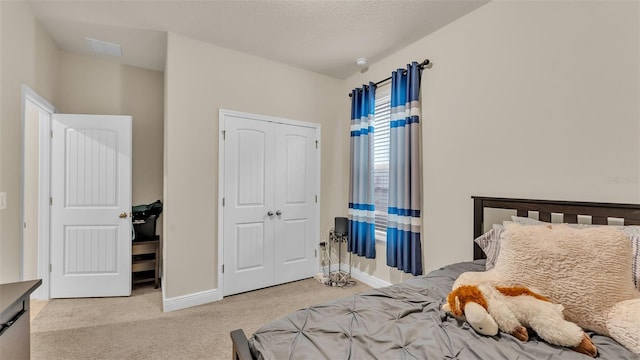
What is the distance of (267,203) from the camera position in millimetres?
3324

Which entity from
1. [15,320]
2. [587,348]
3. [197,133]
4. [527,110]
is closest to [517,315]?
[587,348]

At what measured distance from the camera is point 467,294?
4.00ft

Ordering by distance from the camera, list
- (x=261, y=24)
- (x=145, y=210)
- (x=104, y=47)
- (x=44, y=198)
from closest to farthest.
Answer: (x=261, y=24) → (x=44, y=198) → (x=104, y=47) → (x=145, y=210)

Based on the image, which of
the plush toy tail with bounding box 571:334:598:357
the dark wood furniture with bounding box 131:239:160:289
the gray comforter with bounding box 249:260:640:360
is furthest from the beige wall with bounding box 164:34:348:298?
the plush toy tail with bounding box 571:334:598:357

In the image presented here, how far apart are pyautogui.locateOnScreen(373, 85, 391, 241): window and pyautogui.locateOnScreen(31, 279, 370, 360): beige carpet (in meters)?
0.86

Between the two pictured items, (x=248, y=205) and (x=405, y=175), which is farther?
(x=248, y=205)

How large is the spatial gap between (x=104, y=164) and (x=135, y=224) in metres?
0.76

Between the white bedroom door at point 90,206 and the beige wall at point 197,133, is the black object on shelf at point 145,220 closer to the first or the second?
the white bedroom door at point 90,206

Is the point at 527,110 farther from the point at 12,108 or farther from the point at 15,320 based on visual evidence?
the point at 12,108

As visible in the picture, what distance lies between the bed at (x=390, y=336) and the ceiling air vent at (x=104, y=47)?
3.32m

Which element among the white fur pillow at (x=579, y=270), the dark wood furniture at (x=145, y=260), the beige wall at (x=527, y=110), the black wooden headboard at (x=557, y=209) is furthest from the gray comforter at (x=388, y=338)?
the dark wood furniture at (x=145, y=260)

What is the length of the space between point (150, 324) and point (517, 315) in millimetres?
2719

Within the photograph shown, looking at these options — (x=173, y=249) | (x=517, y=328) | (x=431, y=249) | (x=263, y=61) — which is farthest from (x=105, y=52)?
(x=517, y=328)

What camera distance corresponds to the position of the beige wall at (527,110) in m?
1.63
